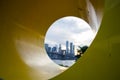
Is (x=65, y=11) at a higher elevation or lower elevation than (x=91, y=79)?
higher

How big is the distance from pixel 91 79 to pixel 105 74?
14cm

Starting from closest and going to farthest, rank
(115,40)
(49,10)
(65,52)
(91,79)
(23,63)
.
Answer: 1. (115,40)
2. (91,79)
3. (23,63)
4. (49,10)
5. (65,52)

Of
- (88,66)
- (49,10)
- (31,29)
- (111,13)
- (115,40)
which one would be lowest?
(88,66)

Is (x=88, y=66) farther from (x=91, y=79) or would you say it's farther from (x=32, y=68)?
(x=32, y=68)

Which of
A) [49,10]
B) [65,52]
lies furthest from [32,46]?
[65,52]

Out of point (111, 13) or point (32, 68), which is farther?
point (32, 68)

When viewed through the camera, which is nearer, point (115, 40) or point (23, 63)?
point (115, 40)

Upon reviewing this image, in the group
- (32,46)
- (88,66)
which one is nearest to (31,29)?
(32,46)

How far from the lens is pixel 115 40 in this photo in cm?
151

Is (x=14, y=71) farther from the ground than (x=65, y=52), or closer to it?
closer to it

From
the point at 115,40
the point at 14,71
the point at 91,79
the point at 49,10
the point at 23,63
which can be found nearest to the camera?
the point at 115,40

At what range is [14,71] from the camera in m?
3.37

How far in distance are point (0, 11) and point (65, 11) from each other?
2.07 meters

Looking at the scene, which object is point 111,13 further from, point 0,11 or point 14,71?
point 0,11
